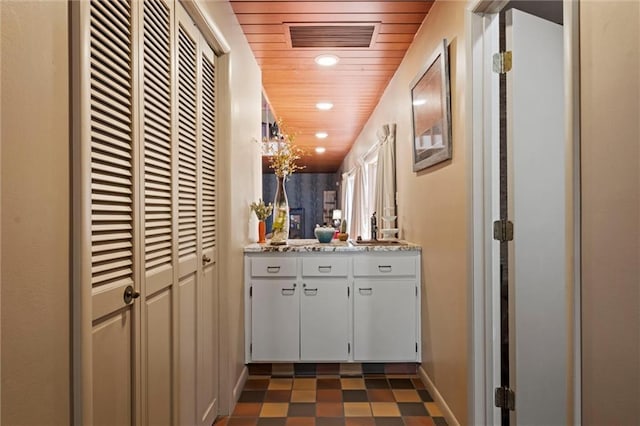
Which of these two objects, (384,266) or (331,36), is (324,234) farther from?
(331,36)

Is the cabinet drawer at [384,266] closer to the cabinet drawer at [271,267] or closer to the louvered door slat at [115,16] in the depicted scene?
the cabinet drawer at [271,267]

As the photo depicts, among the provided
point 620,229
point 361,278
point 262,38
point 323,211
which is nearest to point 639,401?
point 620,229

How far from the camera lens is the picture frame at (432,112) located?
231cm

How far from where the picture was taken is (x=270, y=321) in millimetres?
3062

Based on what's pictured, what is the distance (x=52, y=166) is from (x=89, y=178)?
4.7 inches

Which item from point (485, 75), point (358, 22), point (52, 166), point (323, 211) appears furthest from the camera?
point (323, 211)

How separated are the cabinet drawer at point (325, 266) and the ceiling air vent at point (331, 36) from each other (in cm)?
150

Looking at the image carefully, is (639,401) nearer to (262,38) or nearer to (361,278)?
(361,278)

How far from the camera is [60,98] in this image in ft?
3.05

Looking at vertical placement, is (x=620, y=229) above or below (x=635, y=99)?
below

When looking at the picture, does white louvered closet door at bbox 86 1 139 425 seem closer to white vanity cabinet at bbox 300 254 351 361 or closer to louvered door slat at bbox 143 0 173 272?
louvered door slat at bbox 143 0 173 272

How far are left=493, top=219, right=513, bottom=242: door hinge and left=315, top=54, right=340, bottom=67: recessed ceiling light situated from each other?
2.00 metres

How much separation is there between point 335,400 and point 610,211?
2.10 metres

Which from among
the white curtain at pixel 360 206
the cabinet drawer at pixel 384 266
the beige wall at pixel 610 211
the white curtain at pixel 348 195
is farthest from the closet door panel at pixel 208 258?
the white curtain at pixel 348 195
